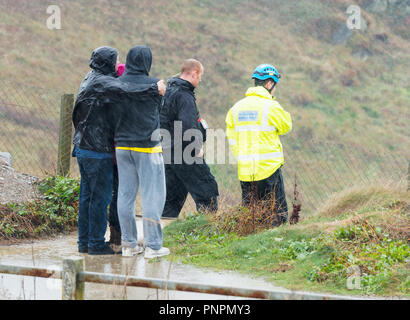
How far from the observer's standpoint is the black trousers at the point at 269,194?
23.8ft

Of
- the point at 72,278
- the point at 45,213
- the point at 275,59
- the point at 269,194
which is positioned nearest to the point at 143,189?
the point at 269,194

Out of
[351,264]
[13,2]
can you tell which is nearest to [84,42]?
[13,2]

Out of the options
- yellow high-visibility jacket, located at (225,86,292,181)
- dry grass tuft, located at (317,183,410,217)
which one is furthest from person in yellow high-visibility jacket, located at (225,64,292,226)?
dry grass tuft, located at (317,183,410,217)

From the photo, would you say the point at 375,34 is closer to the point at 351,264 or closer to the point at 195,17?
the point at 195,17

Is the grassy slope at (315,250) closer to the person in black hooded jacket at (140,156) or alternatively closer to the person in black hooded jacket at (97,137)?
the person in black hooded jacket at (140,156)

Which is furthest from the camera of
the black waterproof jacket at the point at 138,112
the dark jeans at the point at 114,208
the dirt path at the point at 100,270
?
the dark jeans at the point at 114,208

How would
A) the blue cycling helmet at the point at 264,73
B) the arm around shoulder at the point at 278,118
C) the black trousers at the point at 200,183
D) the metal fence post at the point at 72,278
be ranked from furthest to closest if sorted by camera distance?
1. the black trousers at the point at 200,183
2. the blue cycling helmet at the point at 264,73
3. the arm around shoulder at the point at 278,118
4. the metal fence post at the point at 72,278

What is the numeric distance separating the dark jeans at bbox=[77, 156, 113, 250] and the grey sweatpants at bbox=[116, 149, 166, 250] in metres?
0.17

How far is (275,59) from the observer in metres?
45.7

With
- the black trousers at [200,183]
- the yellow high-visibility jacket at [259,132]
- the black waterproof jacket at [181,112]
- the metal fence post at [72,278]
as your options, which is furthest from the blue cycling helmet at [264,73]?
the metal fence post at [72,278]

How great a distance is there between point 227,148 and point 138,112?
24973 mm

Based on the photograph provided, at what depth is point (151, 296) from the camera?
4.88 meters

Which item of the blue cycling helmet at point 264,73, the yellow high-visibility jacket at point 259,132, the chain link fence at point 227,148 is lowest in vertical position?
the chain link fence at point 227,148

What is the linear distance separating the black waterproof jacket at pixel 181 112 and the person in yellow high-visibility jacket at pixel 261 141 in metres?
0.46
